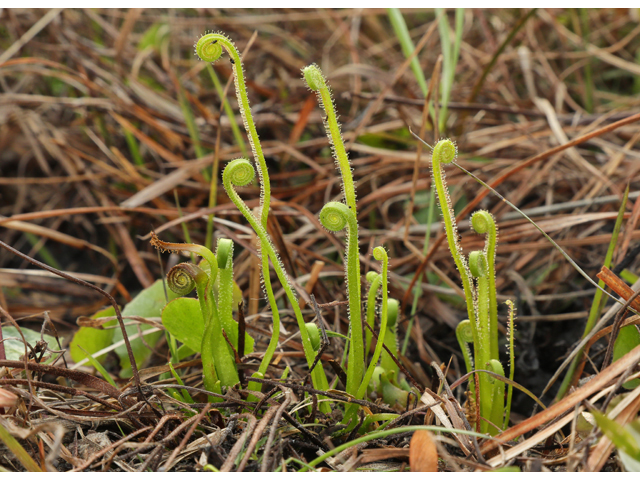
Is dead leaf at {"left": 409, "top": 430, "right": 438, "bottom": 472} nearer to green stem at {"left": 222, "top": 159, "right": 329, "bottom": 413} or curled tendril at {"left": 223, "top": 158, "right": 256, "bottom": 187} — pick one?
green stem at {"left": 222, "top": 159, "right": 329, "bottom": 413}

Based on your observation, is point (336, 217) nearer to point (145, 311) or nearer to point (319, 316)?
point (319, 316)

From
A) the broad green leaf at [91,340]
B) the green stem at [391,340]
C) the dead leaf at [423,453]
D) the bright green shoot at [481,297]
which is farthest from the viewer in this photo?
the broad green leaf at [91,340]

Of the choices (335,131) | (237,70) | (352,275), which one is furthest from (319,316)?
(237,70)

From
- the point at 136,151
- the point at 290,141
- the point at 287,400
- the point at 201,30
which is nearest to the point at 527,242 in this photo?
the point at 290,141

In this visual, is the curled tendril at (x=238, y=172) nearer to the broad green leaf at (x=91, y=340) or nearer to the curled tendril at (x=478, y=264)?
the curled tendril at (x=478, y=264)

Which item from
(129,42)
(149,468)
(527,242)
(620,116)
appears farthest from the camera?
(129,42)

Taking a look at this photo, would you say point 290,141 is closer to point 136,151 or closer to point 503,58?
point 136,151

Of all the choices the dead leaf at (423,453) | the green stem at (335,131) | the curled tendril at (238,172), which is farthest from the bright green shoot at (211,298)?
the dead leaf at (423,453)
